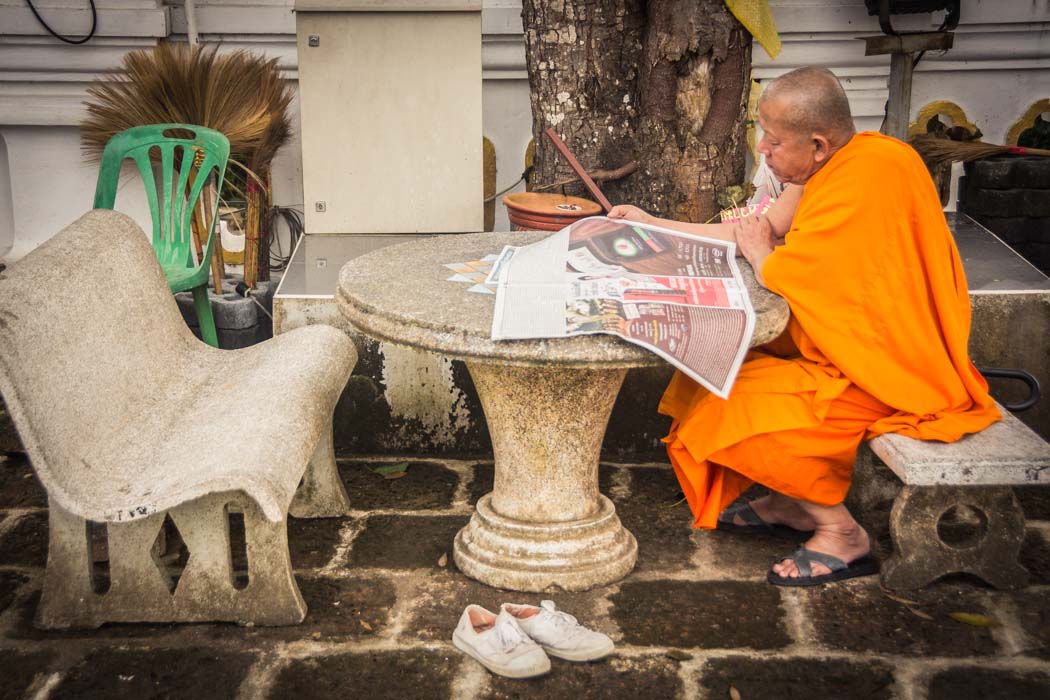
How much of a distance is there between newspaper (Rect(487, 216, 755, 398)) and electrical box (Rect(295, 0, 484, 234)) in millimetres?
1675

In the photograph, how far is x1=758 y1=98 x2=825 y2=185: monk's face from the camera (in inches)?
110

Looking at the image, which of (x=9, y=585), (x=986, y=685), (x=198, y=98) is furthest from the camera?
(x=198, y=98)

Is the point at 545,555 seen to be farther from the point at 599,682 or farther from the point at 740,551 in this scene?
the point at 740,551

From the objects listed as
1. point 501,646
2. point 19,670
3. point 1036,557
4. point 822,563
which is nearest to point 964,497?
point 822,563

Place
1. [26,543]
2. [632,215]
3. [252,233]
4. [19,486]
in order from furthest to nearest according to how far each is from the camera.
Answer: [252,233], [19,486], [26,543], [632,215]

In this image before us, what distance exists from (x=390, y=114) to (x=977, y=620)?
119 inches

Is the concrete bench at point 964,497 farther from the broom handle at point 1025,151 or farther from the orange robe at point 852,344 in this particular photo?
the broom handle at point 1025,151

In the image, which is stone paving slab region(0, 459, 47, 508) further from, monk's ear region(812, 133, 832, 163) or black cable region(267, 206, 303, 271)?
monk's ear region(812, 133, 832, 163)

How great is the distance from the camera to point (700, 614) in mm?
2826

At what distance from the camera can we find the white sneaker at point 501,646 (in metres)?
2.53

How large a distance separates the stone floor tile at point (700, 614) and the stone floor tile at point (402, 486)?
0.87 metres

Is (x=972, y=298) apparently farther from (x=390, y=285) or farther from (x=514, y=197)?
(x=390, y=285)

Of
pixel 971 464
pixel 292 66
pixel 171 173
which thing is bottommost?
pixel 971 464

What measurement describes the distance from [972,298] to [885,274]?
3.75ft
